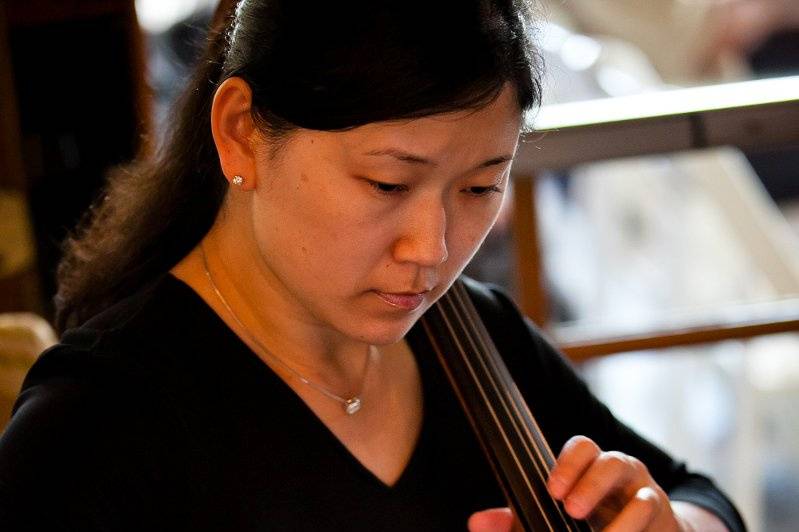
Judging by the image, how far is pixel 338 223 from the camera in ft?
2.98

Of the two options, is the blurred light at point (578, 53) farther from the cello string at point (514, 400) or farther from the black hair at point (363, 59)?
the black hair at point (363, 59)

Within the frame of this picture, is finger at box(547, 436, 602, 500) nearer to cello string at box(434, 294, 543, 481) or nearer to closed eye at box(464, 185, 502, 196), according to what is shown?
cello string at box(434, 294, 543, 481)

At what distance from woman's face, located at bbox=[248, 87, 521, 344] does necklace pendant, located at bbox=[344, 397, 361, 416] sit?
158 mm

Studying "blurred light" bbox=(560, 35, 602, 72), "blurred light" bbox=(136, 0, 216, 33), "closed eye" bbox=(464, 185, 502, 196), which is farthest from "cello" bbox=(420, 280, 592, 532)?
"blurred light" bbox=(136, 0, 216, 33)

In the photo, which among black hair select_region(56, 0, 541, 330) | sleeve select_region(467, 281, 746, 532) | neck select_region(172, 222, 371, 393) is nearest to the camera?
black hair select_region(56, 0, 541, 330)

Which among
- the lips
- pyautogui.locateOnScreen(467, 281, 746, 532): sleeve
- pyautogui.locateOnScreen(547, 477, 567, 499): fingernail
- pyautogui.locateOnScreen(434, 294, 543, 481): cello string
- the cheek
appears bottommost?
pyautogui.locateOnScreen(467, 281, 746, 532): sleeve

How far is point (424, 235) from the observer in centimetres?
91

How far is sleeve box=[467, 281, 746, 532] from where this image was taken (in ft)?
4.12

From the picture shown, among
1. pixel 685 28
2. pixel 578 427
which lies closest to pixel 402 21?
pixel 578 427

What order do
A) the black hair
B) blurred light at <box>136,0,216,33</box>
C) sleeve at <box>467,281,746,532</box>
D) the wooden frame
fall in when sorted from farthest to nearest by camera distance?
blurred light at <box>136,0,216,33</box> → the wooden frame → sleeve at <box>467,281,746,532</box> → the black hair

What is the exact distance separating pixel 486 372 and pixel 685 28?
294cm

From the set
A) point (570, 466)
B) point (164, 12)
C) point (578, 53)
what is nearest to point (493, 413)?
point (570, 466)

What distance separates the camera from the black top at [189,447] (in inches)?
35.8

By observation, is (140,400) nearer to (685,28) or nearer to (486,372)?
(486,372)
